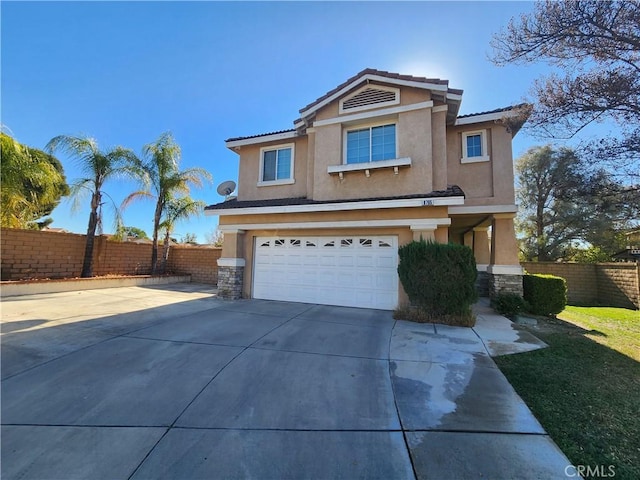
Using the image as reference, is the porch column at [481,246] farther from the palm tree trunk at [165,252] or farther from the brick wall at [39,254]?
the brick wall at [39,254]

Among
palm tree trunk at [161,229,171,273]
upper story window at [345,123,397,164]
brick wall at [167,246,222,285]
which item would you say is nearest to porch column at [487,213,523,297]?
upper story window at [345,123,397,164]

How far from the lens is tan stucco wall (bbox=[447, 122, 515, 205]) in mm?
9930

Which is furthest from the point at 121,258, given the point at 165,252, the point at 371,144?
the point at 371,144

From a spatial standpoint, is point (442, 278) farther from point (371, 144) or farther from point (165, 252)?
point (165, 252)

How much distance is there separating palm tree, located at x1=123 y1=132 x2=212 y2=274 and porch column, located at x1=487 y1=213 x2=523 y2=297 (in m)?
14.9

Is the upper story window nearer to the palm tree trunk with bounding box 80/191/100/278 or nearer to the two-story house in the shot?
the two-story house

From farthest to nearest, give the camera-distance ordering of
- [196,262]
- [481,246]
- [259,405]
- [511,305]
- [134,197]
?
[196,262] < [134,197] < [481,246] < [511,305] < [259,405]

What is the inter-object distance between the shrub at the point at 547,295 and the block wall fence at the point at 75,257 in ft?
49.1

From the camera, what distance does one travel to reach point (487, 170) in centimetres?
1020

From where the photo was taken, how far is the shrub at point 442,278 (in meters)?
7.27

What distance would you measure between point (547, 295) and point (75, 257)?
63.5 feet

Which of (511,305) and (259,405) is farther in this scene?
(511,305)

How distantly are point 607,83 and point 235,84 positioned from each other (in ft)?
37.0

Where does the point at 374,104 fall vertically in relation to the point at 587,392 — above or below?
A: above
